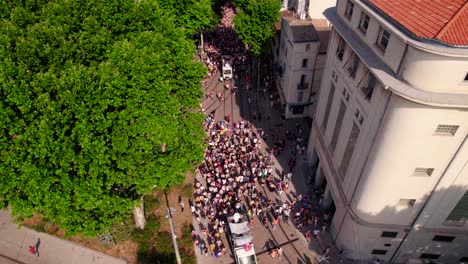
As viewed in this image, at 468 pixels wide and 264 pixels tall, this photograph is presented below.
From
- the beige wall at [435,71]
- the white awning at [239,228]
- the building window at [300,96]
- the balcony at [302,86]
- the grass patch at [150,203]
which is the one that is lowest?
the grass patch at [150,203]

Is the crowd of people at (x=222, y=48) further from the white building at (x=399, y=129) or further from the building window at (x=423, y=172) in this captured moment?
the building window at (x=423, y=172)

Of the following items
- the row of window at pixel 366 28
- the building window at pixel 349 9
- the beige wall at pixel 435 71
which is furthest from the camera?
the building window at pixel 349 9

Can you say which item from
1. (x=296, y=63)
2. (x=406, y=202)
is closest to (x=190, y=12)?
(x=296, y=63)

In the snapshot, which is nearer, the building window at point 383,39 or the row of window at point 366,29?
the building window at point 383,39

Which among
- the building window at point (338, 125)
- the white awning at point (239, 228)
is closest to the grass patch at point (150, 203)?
the white awning at point (239, 228)

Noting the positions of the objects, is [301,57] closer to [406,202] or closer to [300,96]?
[300,96]

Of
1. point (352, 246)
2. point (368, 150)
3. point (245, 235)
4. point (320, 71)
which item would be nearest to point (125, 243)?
point (245, 235)

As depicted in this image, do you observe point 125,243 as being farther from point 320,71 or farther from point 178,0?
point 178,0
